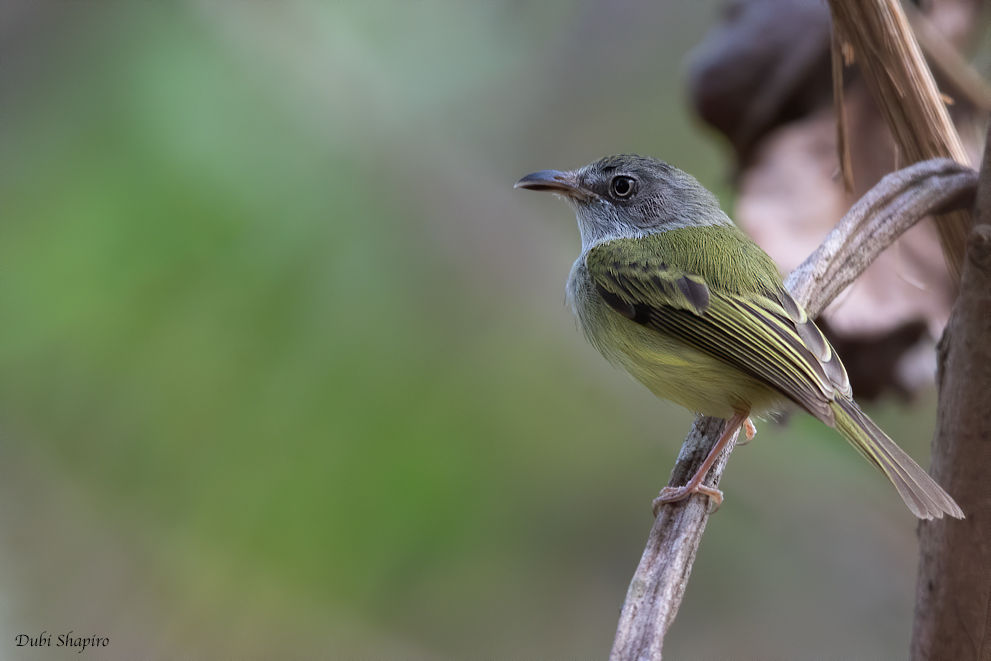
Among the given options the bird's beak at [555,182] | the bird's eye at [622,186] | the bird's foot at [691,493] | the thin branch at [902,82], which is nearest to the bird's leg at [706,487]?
the bird's foot at [691,493]

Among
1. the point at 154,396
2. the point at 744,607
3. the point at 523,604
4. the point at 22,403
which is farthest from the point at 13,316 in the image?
the point at 744,607

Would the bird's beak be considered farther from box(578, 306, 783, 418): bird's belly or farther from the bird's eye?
box(578, 306, 783, 418): bird's belly

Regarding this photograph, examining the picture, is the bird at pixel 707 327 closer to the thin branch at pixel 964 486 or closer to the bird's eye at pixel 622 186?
the bird's eye at pixel 622 186

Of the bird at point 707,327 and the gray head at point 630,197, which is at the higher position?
the gray head at point 630,197

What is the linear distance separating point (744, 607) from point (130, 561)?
377 centimetres

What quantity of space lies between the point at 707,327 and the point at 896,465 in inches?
27.2

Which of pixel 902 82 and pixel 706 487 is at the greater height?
pixel 902 82

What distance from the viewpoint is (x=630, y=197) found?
10.9 feet

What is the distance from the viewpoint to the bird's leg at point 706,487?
86.3 inches

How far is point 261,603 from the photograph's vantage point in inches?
150

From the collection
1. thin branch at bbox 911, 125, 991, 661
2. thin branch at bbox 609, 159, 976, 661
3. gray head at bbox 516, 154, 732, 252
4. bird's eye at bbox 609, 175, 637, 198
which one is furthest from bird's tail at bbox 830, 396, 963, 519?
bird's eye at bbox 609, 175, 637, 198

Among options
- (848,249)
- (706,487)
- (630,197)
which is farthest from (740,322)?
(630,197)

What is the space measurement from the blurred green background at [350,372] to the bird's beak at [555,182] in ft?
2.91

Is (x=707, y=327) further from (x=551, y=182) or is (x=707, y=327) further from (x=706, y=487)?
(x=551, y=182)
